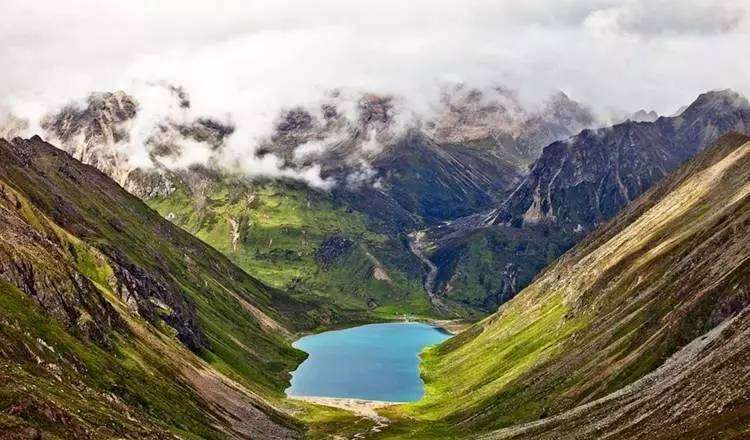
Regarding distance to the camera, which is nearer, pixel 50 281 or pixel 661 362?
pixel 661 362

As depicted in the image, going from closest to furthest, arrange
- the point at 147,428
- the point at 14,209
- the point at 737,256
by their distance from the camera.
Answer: the point at 147,428, the point at 737,256, the point at 14,209

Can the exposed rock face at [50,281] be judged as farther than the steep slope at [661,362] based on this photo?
Yes

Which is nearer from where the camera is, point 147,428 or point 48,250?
point 147,428

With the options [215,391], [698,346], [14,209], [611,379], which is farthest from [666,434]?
[14,209]

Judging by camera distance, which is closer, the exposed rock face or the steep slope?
the steep slope

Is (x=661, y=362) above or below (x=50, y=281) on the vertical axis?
below

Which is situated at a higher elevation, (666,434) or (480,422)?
(480,422)

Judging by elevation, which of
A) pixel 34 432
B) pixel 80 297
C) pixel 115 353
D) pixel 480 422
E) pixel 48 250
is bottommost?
pixel 34 432

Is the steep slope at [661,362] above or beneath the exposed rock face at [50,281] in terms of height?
beneath

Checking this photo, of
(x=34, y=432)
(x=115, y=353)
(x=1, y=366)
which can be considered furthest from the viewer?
(x=115, y=353)

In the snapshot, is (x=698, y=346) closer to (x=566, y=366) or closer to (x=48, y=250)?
(x=566, y=366)

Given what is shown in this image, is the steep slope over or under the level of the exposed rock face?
under
